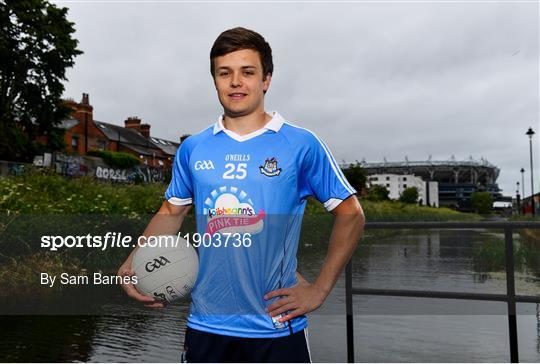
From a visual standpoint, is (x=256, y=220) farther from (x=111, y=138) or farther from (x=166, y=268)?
(x=111, y=138)

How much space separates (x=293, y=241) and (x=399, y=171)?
17443 centimetres

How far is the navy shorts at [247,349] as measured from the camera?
217cm

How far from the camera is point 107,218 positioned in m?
11.8

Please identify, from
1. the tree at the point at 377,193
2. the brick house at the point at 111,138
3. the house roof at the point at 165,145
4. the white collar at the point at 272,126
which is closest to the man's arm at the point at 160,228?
the white collar at the point at 272,126

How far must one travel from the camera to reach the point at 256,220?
6.97 ft

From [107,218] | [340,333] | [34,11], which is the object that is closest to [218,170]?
[340,333]

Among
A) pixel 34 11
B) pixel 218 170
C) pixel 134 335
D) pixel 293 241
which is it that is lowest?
pixel 134 335

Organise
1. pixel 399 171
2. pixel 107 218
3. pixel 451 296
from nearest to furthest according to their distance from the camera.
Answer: pixel 451 296 → pixel 107 218 → pixel 399 171

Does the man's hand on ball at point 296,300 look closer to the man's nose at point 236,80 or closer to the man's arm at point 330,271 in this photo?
the man's arm at point 330,271

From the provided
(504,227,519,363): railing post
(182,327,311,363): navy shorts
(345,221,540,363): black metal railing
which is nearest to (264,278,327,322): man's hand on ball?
(182,327,311,363): navy shorts

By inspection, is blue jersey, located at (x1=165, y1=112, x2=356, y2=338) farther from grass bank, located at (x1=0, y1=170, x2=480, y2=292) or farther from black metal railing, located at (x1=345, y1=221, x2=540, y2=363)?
grass bank, located at (x1=0, y1=170, x2=480, y2=292)

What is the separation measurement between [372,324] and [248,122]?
16.1 feet

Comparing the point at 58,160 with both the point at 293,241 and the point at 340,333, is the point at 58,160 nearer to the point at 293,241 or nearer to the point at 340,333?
the point at 340,333

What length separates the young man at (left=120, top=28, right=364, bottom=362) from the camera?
214cm
